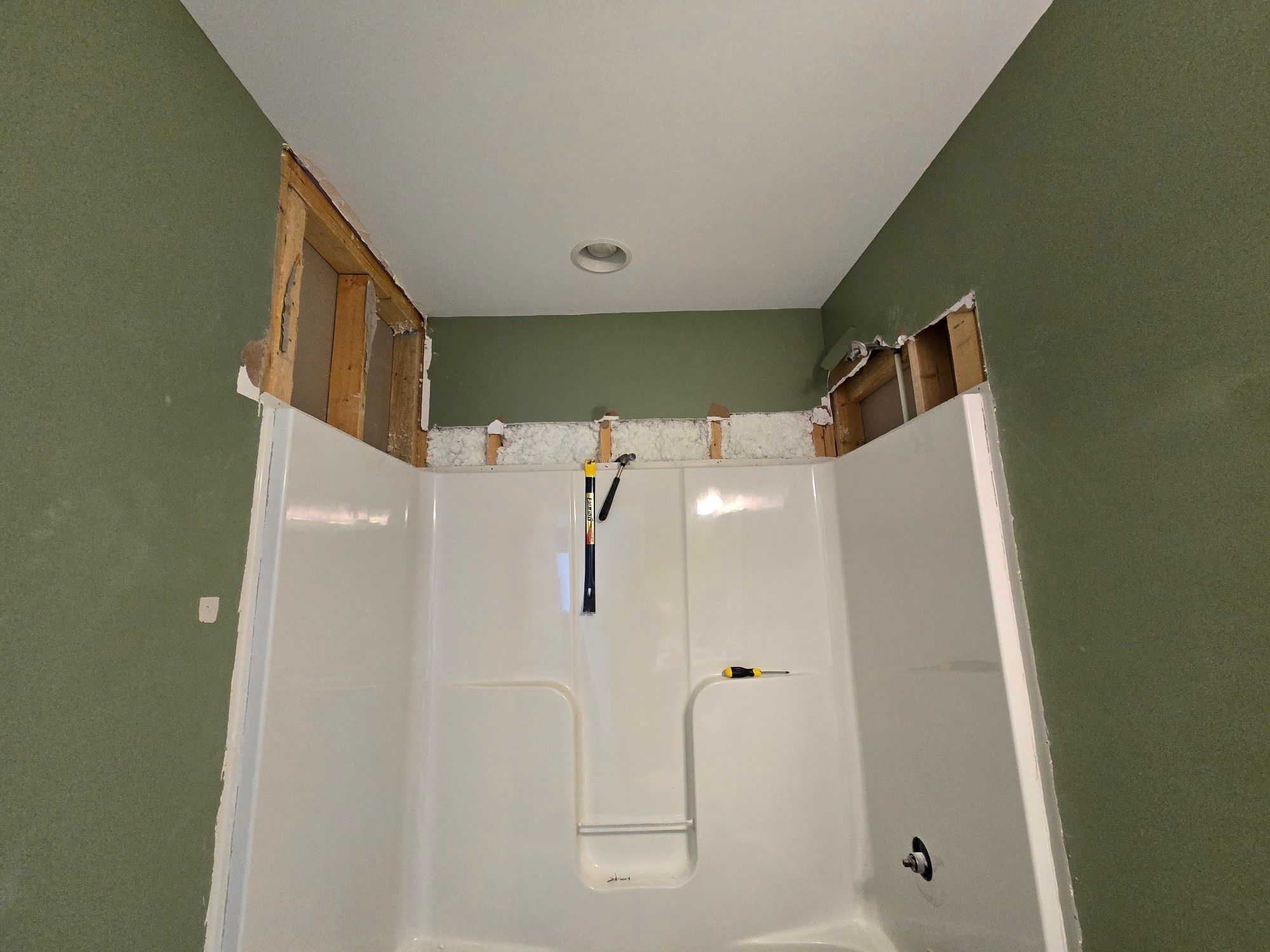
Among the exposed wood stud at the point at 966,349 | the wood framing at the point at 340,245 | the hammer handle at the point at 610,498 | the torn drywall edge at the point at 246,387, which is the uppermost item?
the wood framing at the point at 340,245

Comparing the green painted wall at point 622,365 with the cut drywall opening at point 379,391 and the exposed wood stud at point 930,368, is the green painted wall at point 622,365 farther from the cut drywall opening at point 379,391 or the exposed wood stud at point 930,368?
the exposed wood stud at point 930,368

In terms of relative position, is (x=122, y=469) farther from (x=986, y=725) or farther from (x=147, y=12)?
(x=986, y=725)

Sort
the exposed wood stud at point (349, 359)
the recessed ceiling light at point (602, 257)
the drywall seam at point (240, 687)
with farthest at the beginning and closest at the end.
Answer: the recessed ceiling light at point (602, 257), the exposed wood stud at point (349, 359), the drywall seam at point (240, 687)

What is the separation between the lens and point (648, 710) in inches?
75.3

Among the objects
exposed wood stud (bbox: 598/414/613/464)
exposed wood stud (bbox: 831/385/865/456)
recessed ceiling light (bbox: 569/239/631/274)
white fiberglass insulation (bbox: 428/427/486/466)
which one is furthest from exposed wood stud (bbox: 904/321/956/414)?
white fiberglass insulation (bbox: 428/427/486/466)

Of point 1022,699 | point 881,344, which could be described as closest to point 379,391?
point 881,344

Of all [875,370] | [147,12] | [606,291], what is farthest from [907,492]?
[147,12]

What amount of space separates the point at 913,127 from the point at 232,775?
198 cm

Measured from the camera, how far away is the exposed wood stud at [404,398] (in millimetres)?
2076

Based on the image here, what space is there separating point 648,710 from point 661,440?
94cm

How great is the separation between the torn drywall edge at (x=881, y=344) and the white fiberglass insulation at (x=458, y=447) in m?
1.33

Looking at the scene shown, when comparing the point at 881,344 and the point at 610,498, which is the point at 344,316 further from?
the point at 881,344

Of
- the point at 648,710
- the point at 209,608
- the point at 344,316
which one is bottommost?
the point at 648,710

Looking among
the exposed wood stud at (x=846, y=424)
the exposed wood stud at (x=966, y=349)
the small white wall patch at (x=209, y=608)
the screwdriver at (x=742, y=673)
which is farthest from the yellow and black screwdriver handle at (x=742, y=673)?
the small white wall patch at (x=209, y=608)
